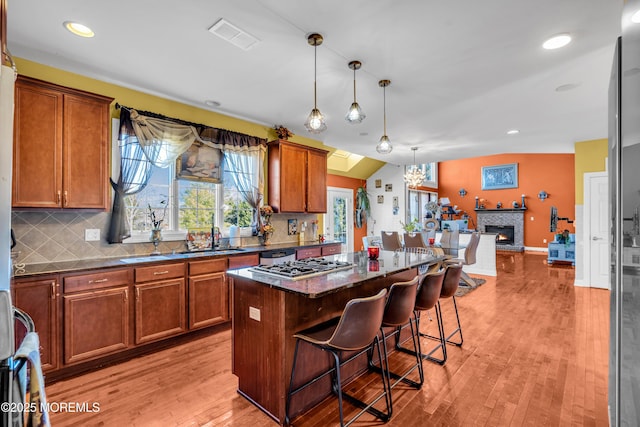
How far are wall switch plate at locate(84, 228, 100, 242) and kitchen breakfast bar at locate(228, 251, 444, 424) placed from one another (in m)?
1.87

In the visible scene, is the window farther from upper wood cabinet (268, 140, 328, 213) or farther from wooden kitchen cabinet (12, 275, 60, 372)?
wooden kitchen cabinet (12, 275, 60, 372)

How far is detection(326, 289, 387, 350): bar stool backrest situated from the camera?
67.8 inches

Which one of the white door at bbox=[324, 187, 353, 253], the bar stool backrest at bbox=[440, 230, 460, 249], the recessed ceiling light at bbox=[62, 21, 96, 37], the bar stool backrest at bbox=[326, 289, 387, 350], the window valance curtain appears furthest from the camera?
the white door at bbox=[324, 187, 353, 253]

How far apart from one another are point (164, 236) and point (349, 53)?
9.45 feet

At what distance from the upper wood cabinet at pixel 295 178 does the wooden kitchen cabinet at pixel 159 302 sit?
74.1 inches

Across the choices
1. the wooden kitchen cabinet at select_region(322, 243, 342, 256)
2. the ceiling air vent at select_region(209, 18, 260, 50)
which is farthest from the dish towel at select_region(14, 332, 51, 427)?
the wooden kitchen cabinet at select_region(322, 243, 342, 256)

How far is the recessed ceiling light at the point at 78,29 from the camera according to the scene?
229 centimetres

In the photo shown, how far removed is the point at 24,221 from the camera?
2.71m

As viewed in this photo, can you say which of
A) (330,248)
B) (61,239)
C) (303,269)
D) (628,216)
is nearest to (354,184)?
(330,248)

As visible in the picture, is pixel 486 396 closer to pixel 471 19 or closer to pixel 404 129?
pixel 471 19

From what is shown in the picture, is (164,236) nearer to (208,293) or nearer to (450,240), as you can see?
(208,293)

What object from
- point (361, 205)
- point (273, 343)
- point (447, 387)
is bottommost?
point (447, 387)

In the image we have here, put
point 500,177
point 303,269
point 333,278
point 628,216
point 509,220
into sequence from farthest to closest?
1. point 500,177
2. point 509,220
3. point 303,269
4. point 333,278
5. point 628,216

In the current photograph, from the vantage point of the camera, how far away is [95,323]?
8.62 ft
